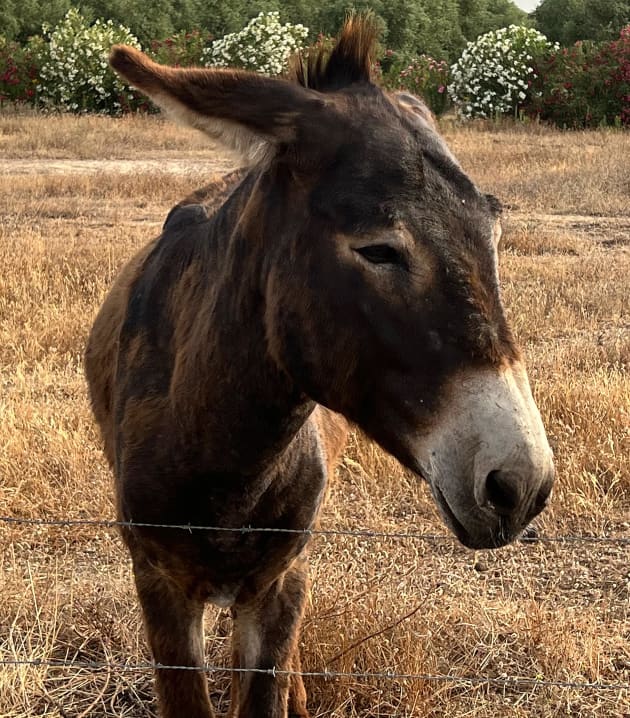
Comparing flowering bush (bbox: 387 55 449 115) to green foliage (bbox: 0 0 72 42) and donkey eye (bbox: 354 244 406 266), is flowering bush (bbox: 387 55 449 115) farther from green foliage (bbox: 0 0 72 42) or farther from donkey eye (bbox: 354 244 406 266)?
donkey eye (bbox: 354 244 406 266)

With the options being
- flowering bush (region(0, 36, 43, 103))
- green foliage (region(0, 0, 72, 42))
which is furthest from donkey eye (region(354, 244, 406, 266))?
green foliage (region(0, 0, 72, 42))

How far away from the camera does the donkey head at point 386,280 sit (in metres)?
1.96

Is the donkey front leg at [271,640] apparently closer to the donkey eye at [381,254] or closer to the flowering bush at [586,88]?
the donkey eye at [381,254]

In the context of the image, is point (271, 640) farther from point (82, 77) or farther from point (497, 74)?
point (82, 77)

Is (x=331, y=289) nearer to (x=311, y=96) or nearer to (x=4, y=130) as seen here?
(x=311, y=96)

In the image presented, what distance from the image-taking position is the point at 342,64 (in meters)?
2.56

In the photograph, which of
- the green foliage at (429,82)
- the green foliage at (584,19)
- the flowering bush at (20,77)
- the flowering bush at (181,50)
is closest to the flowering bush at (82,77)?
the flowering bush at (20,77)

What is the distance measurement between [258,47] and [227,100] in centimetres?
2517

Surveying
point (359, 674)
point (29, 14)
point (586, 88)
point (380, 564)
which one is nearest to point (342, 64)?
point (359, 674)

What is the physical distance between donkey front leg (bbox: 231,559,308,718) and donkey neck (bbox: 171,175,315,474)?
698mm

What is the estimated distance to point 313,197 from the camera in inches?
88.4

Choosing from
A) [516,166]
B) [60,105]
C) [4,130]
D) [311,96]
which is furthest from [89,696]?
[60,105]

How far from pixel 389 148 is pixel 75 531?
3.14 metres

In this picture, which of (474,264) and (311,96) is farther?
(311,96)
